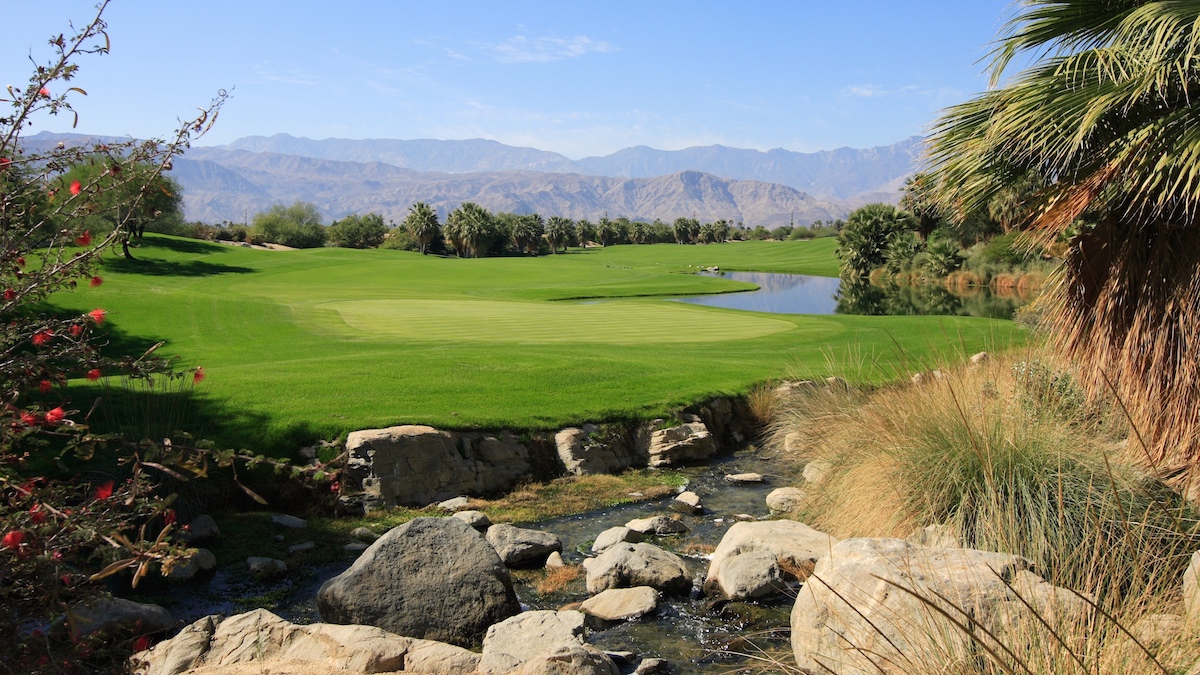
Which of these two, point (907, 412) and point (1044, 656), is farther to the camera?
point (907, 412)

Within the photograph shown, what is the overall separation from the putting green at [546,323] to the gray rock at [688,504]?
32.8 feet

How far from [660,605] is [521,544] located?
1967 mm

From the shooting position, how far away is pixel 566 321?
26.6 m

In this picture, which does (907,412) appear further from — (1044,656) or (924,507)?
(1044,656)

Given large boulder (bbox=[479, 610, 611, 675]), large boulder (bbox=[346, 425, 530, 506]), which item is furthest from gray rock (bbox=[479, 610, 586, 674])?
large boulder (bbox=[346, 425, 530, 506])

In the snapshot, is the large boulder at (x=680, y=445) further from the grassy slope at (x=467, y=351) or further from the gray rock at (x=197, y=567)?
the gray rock at (x=197, y=567)

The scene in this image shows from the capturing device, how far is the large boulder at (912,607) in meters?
3.87

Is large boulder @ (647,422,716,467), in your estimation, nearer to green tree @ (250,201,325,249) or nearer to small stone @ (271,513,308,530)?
small stone @ (271,513,308,530)

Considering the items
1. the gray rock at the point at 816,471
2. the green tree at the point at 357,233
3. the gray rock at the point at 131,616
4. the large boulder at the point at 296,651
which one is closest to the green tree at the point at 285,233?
the green tree at the point at 357,233

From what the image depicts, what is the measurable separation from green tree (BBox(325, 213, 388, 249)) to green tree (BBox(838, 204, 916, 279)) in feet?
194

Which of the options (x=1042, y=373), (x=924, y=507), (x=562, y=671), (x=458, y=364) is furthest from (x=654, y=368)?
(x=562, y=671)

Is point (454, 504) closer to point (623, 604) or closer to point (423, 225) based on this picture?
point (623, 604)

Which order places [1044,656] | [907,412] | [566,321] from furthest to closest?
[566,321] → [907,412] → [1044,656]

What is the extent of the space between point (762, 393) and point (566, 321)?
1164cm
